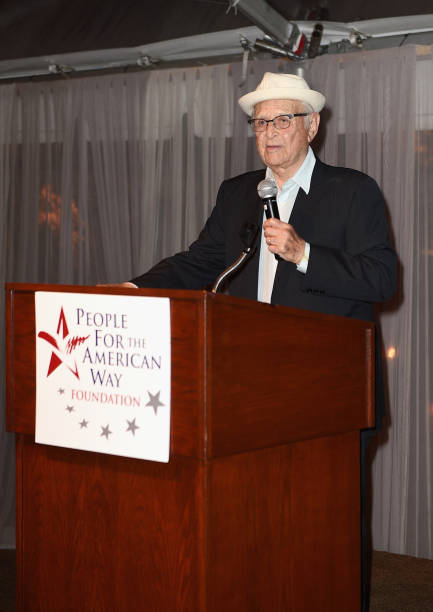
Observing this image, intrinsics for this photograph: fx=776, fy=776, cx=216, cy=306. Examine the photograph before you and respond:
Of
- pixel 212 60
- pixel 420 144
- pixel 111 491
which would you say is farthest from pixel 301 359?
pixel 212 60

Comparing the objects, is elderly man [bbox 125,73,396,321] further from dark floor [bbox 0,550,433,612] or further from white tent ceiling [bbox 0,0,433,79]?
dark floor [bbox 0,550,433,612]

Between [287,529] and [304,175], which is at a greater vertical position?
[304,175]

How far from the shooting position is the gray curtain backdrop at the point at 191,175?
392 centimetres

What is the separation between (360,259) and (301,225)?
29cm

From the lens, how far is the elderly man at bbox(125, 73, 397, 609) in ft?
7.18

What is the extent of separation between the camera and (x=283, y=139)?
8.01 feet

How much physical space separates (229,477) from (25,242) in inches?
138

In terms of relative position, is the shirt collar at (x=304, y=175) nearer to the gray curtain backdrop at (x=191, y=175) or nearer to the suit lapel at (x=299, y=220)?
the suit lapel at (x=299, y=220)

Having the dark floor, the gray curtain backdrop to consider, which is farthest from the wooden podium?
the gray curtain backdrop

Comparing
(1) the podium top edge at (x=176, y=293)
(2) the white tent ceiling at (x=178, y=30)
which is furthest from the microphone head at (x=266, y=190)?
(2) the white tent ceiling at (x=178, y=30)

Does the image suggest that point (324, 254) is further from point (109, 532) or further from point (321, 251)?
point (109, 532)

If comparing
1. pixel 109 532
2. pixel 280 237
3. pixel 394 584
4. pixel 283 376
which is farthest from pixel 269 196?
pixel 394 584

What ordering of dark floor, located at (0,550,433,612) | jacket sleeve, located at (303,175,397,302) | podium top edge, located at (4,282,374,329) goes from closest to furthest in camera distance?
podium top edge, located at (4,282,374,329) < jacket sleeve, located at (303,175,397,302) < dark floor, located at (0,550,433,612)

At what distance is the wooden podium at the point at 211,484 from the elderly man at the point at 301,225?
235 mm
